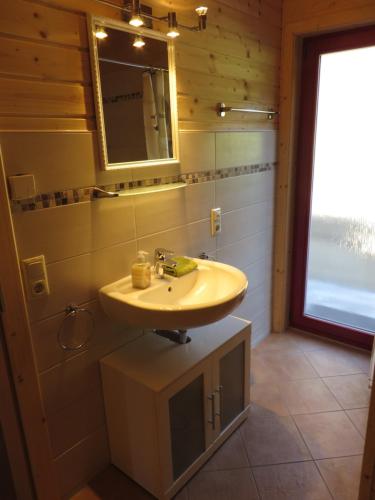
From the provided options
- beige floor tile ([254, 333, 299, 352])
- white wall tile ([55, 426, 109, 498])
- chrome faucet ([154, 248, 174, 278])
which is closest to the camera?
white wall tile ([55, 426, 109, 498])

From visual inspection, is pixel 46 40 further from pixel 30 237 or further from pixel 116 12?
pixel 30 237

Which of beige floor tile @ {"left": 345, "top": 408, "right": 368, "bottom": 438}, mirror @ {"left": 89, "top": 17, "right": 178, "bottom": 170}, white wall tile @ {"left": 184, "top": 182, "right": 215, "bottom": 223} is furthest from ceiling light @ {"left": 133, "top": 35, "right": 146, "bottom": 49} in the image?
beige floor tile @ {"left": 345, "top": 408, "right": 368, "bottom": 438}

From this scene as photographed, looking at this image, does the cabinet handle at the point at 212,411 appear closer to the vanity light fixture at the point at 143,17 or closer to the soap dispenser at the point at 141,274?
the soap dispenser at the point at 141,274

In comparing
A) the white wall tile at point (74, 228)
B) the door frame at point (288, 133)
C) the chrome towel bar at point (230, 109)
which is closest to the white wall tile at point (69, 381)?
the white wall tile at point (74, 228)

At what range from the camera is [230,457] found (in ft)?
6.00

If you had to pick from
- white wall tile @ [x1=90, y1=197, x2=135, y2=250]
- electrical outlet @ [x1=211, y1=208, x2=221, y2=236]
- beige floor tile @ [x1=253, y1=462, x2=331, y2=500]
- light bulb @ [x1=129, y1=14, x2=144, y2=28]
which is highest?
light bulb @ [x1=129, y1=14, x2=144, y2=28]

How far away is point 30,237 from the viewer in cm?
129

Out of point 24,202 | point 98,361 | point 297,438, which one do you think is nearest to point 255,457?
point 297,438

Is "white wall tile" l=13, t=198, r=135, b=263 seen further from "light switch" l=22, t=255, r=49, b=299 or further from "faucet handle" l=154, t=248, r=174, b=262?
"faucet handle" l=154, t=248, r=174, b=262

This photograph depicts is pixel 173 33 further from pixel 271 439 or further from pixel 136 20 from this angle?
pixel 271 439

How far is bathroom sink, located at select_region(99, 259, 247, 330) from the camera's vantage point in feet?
4.47

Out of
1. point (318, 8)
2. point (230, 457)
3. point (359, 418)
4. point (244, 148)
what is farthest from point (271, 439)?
point (318, 8)

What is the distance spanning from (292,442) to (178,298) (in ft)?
3.30

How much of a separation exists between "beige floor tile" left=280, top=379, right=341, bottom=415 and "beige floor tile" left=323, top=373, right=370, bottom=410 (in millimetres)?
46
